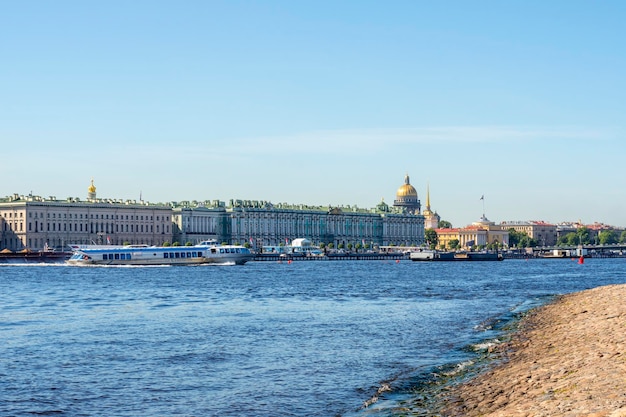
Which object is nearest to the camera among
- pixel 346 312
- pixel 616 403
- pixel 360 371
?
pixel 616 403

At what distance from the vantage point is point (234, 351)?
25.3 metres

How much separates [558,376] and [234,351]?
10.4 m

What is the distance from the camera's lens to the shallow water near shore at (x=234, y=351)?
730 inches

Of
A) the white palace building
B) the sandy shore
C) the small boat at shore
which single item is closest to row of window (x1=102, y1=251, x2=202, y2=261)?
the white palace building

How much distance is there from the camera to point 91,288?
190ft

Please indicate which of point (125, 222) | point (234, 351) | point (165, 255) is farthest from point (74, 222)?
point (234, 351)

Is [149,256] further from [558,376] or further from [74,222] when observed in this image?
[558,376]

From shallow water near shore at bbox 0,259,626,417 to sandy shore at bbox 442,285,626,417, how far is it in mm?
1242

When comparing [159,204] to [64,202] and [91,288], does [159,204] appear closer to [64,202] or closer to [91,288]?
[64,202]

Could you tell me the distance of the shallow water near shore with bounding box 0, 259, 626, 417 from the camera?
1853 cm

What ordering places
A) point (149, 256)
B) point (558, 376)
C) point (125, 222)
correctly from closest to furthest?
point (558, 376), point (149, 256), point (125, 222)

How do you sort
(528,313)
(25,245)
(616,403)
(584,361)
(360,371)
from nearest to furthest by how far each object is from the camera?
(616,403), (584,361), (360,371), (528,313), (25,245)

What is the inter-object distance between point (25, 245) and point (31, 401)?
141681mm

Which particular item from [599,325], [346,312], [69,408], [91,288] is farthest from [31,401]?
[91,288]
